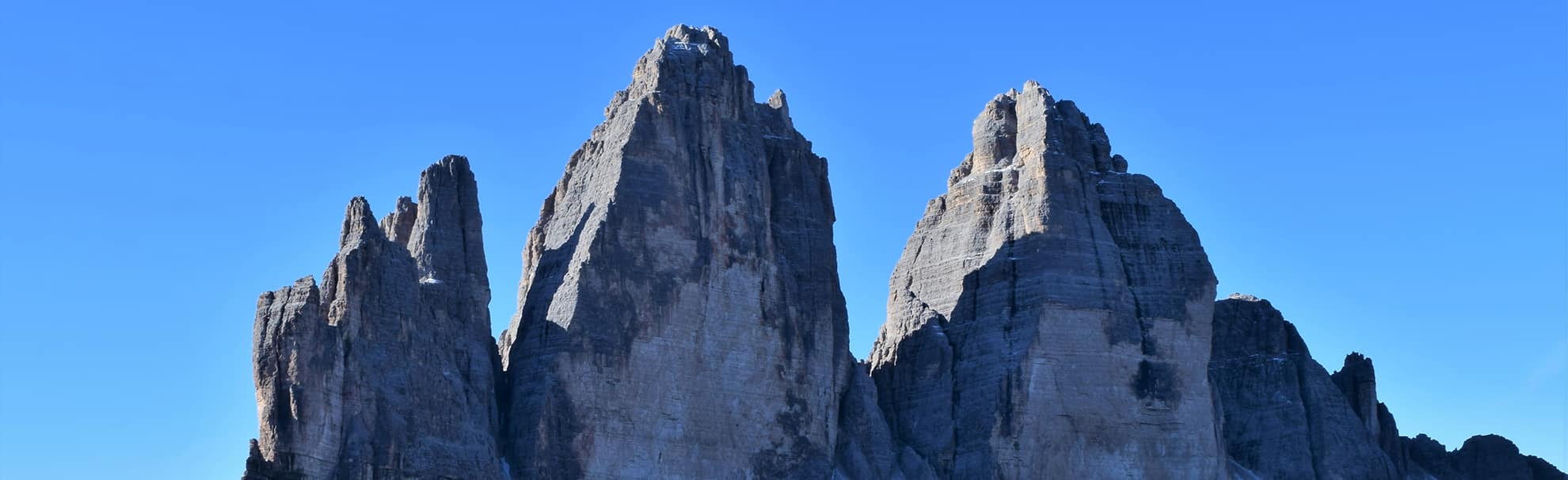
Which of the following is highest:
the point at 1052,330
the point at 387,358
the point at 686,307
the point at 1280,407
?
the point at 1052,330

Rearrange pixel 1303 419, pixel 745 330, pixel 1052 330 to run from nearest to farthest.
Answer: pixel 745 330
pixel 1052 330
pixel 1303 419

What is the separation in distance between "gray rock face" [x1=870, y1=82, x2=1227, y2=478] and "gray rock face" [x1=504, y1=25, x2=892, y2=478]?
179 inches

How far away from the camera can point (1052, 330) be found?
108 meters

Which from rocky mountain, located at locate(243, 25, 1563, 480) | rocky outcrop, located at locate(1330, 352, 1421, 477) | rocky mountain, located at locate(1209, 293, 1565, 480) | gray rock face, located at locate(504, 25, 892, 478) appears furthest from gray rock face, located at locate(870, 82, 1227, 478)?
rocky outcrop, located at locate(1330, 352, 1421, 477)

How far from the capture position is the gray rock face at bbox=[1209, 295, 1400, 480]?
120188 millimetres

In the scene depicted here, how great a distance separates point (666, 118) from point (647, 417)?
11045mm

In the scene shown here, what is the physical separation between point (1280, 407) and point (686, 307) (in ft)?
111

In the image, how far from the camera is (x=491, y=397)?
95.3 metres

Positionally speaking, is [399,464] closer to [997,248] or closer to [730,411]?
[730,411]

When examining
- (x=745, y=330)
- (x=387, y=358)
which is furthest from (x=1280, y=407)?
(x=387, y=358)

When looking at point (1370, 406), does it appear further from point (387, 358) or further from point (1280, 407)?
point (387, 358)

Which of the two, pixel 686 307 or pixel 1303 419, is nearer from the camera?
pixel 686 307

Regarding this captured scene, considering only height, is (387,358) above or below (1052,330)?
below

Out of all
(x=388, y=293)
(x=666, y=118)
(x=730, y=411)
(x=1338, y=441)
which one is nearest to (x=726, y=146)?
(x=666, y=118)
